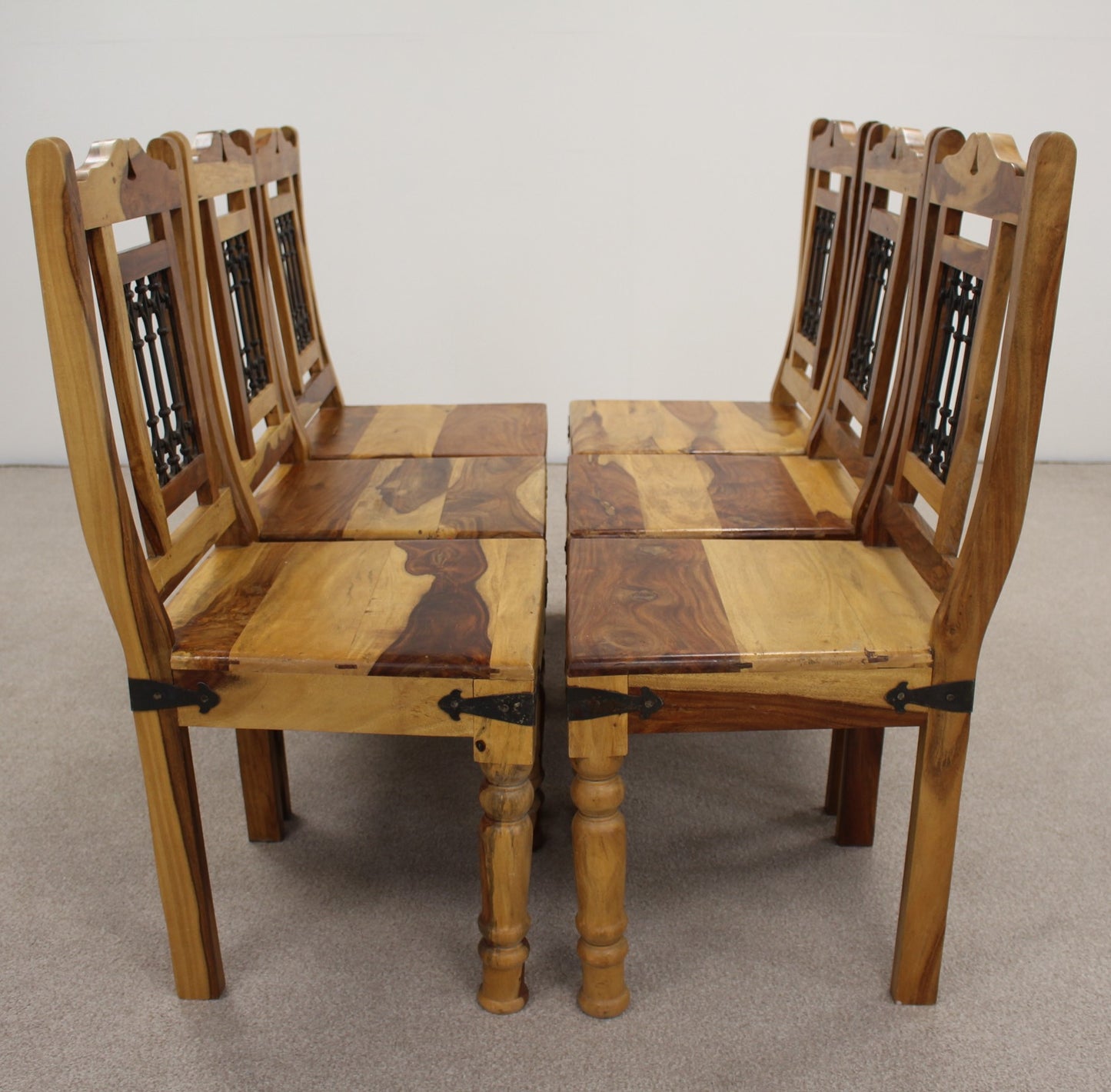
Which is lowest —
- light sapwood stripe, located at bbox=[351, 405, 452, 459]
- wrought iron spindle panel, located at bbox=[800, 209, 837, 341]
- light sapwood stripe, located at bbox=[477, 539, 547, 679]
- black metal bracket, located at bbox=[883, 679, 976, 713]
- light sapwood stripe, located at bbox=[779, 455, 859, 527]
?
black metal bracket, located at bbox=[883, 679, 976, 713]

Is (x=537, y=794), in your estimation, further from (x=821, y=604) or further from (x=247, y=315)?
(x=247, y=315)

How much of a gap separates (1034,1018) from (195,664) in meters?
1.07

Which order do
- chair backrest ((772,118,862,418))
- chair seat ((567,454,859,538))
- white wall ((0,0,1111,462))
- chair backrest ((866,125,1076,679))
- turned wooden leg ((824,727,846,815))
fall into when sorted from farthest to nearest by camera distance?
white wall ((0,0,1111,462)) < chair backrest ((772,118,862,418)) < turned wooden leg ((824,727,846,815)) < chair seat ((567,454,859,538)) < chair backrest ((866,125,1076,679))

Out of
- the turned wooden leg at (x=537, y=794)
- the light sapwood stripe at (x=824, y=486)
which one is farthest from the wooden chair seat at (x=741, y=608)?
the turned wooden leg at (x=537, y=794)

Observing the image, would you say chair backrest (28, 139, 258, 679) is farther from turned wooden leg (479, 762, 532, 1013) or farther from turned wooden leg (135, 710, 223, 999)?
turned wooden leg (479, 762, 532, 1013)

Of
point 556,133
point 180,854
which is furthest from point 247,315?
point 556,133

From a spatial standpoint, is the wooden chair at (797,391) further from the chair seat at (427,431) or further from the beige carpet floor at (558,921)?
the beige carpet floor at (558,921)

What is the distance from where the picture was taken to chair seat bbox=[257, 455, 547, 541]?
1584 mm

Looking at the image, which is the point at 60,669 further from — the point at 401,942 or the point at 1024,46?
the point at 1024,46

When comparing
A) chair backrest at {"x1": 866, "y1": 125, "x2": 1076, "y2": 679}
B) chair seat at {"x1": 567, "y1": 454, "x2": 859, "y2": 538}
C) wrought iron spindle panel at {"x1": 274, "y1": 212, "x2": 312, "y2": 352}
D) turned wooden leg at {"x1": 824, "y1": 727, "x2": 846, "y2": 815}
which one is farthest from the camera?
wrought iron spindle panel at {"x1": 274, "y1": 212, "x2": 312, "y2": 352}

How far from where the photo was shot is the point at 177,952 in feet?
4.47

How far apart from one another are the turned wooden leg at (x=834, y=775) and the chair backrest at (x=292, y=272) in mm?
1029

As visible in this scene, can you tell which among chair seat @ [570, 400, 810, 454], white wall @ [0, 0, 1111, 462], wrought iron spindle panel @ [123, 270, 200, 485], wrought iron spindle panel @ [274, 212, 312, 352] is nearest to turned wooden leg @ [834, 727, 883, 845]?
chair seat @ [570, 400, 810, 454]

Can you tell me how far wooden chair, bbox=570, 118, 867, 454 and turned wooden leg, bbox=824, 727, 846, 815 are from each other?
496 millimetres
